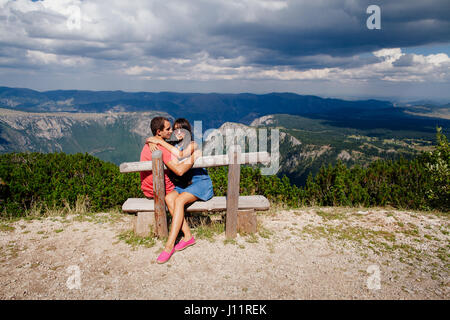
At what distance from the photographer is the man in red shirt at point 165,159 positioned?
4.79m

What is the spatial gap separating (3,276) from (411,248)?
24.6 ft

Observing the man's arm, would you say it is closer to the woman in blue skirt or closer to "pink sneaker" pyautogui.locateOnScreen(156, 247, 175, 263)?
the woman in blue skirt

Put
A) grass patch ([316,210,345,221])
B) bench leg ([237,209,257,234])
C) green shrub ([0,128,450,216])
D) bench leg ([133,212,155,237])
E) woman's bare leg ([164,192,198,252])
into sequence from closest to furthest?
woman's bare leg ([164,192,198,252]) < bench leg ([133,212,155,237]) < bench leg ([237,209,257,234]) < grass patch ([316,210,345,221]) < green shrub ([0,128,450,216])

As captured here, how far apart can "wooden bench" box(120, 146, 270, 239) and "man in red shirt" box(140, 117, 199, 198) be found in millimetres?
145

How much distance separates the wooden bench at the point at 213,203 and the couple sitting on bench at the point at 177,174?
7.1 inches

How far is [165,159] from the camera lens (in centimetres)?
490

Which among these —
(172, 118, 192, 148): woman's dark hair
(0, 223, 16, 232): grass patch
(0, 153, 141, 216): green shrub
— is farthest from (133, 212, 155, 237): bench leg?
(0, 223, 16, 232): grass patch

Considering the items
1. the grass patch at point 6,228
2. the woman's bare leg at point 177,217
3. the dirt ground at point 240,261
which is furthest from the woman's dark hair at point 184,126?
the grass patch at point 6,228

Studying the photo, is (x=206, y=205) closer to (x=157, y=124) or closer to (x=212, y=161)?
(x=212, y=161)

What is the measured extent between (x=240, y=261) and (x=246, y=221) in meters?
1.08

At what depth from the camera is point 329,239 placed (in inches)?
223

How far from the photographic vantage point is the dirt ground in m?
3.87

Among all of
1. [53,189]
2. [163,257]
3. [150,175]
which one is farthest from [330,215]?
[53,189]
